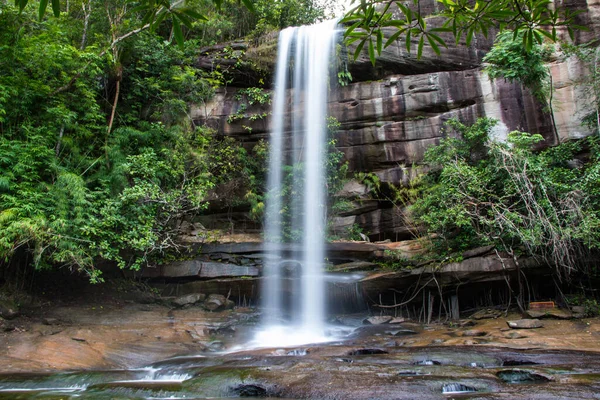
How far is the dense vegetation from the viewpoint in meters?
9.42

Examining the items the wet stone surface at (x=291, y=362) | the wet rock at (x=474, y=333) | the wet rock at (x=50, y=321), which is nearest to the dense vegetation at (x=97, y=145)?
the wet rock at (x=50, y=321)

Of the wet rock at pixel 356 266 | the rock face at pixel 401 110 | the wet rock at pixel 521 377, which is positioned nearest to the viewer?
the wet rock at pixel 521 377

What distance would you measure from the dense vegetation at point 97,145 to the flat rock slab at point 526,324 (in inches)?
344

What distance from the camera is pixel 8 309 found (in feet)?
29.7

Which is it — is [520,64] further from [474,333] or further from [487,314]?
[474,333]

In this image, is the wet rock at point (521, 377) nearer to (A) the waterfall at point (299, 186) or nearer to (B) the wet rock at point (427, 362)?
(B) the wet rock at point (427, 362)

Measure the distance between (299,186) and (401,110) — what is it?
4.71 metres

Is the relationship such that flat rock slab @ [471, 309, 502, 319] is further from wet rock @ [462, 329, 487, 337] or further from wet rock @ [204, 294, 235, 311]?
wet rock @ [204, 294, 235, 311]

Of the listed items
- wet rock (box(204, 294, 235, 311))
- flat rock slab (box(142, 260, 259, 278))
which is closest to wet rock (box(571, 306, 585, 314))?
flat rock slab (box(142, 260, 259, 278))

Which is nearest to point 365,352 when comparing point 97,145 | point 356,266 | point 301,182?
point 356,266

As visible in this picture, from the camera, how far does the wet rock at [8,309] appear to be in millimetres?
8930

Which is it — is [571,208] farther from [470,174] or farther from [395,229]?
[395,229]

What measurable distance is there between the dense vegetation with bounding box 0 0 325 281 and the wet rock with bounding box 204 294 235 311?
1.82 metres

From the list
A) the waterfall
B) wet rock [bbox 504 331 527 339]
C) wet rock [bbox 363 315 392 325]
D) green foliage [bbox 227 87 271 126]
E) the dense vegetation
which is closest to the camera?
wet rock [bbox 504 331 527 339]
